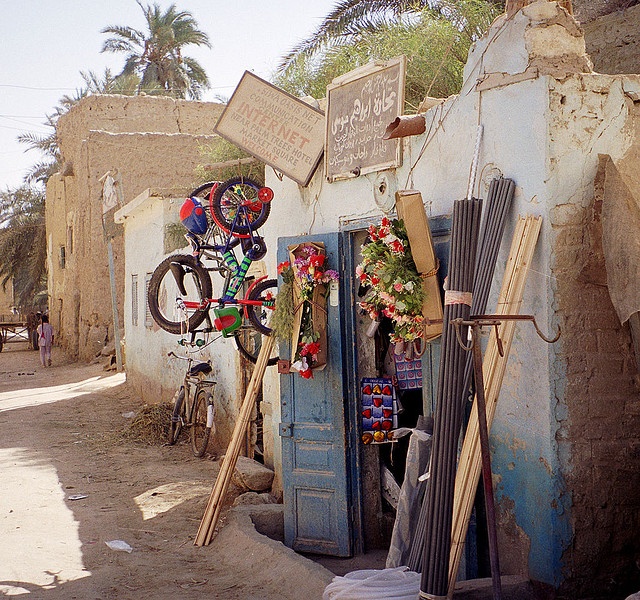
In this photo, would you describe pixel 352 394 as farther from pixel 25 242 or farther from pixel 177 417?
pixel 25 242

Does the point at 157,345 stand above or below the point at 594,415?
above

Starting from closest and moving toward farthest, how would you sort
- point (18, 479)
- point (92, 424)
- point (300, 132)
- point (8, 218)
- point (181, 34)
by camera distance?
point (300, 132) → point (18, 479) → point (92, 424) → point (181, 34) → point (8, 218)

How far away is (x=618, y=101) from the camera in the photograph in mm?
4637

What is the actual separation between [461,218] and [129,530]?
14.4ft

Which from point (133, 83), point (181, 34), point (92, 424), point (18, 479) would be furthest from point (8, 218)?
point (18, 479)

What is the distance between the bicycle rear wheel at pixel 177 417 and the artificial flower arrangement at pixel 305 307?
483cm

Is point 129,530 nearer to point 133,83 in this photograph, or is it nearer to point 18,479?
point 18,479

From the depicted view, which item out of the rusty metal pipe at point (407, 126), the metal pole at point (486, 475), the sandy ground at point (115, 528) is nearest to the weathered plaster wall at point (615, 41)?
the rusty metal pipe at point (407, 126)

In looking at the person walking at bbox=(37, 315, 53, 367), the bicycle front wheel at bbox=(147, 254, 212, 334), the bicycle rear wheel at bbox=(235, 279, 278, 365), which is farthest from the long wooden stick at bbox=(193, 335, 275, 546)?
the person walking at bbox=(37, 315, 53, 367)

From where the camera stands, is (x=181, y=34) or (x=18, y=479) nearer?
(x=18, y=479)

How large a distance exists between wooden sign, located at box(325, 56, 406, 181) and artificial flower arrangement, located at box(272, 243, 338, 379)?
0.75 metres

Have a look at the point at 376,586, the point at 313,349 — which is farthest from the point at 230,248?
the point at 376,586

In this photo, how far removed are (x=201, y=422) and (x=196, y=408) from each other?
1.19ft

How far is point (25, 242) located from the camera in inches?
1272
